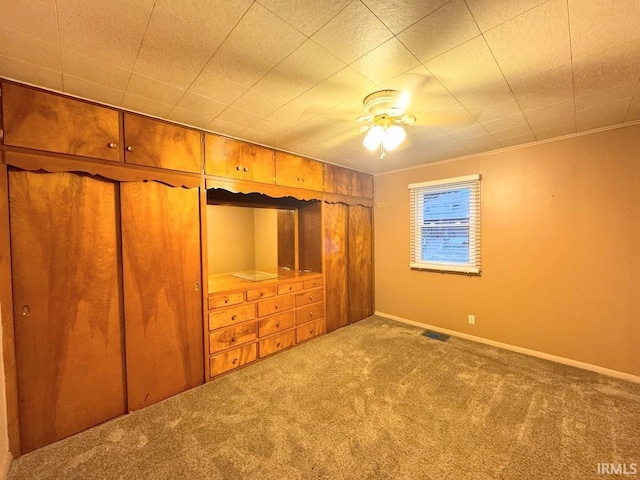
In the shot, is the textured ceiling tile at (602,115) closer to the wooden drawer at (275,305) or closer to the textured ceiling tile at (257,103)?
the textured ceiling tile at (257,103)

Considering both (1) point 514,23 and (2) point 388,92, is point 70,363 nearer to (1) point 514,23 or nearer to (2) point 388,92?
(2) point 388,92

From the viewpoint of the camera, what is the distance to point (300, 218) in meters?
3.90

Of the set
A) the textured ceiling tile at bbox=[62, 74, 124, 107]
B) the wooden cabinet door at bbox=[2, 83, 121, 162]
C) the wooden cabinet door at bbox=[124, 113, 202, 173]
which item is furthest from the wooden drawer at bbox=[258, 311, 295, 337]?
the textured ceiling tile at bbox=[62, 74, 124, 107]

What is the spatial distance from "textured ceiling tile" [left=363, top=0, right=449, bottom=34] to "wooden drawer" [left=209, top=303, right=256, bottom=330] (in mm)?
2546

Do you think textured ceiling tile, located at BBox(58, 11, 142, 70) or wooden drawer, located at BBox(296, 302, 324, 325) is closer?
textured ceiling tile, located at BBox(58, 11, 142, 70)

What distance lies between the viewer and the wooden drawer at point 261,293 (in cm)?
286

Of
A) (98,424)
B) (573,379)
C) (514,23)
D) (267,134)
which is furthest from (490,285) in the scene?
(98,424)

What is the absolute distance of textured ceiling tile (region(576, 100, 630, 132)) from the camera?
213 cm

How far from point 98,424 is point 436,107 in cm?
354

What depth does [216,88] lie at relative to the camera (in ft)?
6.03

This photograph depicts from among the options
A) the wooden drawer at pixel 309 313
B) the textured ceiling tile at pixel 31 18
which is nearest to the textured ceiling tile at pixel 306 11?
the textured ceiling tile at pixel 31 18

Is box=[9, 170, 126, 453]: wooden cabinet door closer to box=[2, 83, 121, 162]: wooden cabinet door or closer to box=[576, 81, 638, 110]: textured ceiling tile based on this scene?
box=[2, 83, 121, 162]: wooden cabinet door

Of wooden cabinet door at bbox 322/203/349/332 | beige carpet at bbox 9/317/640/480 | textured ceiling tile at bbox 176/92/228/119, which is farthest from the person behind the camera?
wooden cabinet door at bbox 322/203/349/332

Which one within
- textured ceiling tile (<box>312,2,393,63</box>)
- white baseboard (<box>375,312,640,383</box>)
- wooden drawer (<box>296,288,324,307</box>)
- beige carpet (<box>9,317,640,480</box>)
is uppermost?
textured ceiling tile (<box>312,2,393,63</box>)
